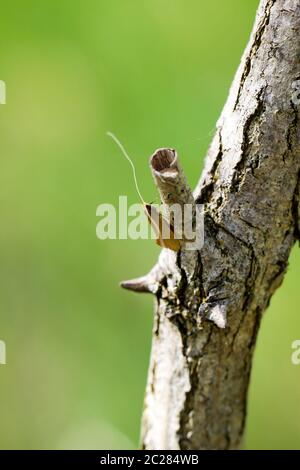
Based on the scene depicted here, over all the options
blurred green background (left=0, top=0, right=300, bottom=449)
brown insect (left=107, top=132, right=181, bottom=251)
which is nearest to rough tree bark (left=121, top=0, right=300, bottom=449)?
brown insect (left=107, top=132, right=181, bottom=251)

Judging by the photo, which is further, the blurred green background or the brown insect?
the blurred green background

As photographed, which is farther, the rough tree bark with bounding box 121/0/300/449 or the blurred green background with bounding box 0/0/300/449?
the blurred green background with bounding box 0/0/300/449

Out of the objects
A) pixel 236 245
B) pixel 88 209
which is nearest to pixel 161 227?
pixel 236 245

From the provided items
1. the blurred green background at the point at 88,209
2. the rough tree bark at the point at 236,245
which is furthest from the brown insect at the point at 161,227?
the blurred green background at the point at 88,209

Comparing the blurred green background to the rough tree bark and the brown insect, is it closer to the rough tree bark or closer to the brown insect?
the rough tree bark

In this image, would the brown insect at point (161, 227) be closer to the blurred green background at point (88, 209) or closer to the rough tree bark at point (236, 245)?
the rough tree bark at point (236, 245)

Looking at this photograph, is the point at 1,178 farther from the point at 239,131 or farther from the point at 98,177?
the point at 239,131
